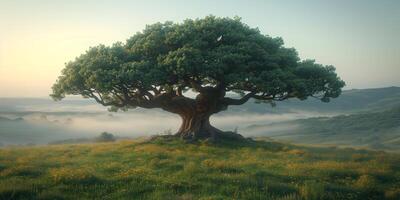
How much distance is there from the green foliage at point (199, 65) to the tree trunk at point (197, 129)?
4126 millimetres

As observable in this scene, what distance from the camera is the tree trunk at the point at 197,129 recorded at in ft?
135

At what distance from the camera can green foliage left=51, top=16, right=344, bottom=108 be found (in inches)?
1359

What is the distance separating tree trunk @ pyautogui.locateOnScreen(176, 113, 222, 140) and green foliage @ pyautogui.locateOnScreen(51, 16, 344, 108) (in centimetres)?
413

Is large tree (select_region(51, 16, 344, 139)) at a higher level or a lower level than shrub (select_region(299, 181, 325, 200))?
higher

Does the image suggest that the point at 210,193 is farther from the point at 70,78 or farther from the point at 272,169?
the point at 70,78

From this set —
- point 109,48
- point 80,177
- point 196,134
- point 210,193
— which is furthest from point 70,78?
point 210,193

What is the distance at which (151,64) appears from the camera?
119 ft

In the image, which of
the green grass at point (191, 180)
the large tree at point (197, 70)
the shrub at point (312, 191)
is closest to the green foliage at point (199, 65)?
the large tree at point (197, 70)

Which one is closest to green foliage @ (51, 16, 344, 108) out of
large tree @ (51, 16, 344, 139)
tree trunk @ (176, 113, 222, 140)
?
large tree @ (51, 16, 344, 139)

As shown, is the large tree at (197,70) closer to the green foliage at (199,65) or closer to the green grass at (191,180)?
the green foliage at (199,65)

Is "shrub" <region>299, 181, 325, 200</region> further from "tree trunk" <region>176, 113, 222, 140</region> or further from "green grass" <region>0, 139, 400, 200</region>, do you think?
"tree trunk" <region>176, 113, 222, 140</region>

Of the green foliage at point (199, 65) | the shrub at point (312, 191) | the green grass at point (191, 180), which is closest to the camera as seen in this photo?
the shrub at point (312, 191)

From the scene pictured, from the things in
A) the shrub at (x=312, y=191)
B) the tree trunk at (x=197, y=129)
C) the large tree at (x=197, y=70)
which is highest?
the large tree at (x=197, y=70)

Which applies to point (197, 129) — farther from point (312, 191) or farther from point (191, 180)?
point (312, 191)
